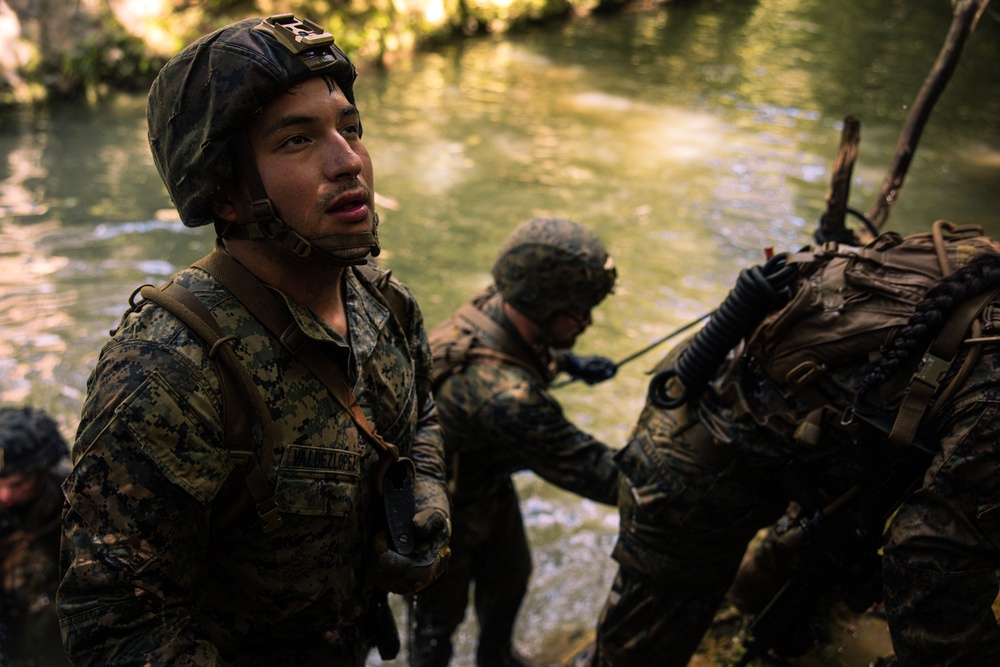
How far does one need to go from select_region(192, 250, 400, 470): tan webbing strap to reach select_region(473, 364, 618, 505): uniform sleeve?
4.58 ft

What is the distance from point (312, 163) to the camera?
2.07 meters

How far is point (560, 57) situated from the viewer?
1669 cm

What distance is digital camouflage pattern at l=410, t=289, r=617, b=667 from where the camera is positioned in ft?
11.6

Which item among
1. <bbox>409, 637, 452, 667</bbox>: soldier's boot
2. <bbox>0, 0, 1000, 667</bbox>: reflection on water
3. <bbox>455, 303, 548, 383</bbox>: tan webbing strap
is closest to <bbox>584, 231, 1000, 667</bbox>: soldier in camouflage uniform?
<bbox>455, 303, 548, 383</bbox>: tan webbing strap

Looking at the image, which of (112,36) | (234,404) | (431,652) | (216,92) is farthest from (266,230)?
(112,36)

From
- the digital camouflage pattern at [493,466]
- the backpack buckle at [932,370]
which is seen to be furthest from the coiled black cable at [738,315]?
the digital camouflage pattern at [493,466]

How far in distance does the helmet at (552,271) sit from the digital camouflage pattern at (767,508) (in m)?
0.53

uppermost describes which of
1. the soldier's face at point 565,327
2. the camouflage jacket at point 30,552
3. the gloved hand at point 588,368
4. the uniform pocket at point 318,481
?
the uniform pocket at point 318,481

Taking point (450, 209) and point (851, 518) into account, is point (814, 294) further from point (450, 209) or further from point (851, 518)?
point (450, 209)

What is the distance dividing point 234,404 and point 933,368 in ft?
6.68

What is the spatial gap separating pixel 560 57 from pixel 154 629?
16307mm

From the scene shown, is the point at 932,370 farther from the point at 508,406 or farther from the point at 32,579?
the point at 32,579

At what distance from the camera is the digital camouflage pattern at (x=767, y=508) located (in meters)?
2.39

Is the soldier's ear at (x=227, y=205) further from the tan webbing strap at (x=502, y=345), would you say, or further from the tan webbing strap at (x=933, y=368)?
the tan webbing strap at (x=933, y=368)
